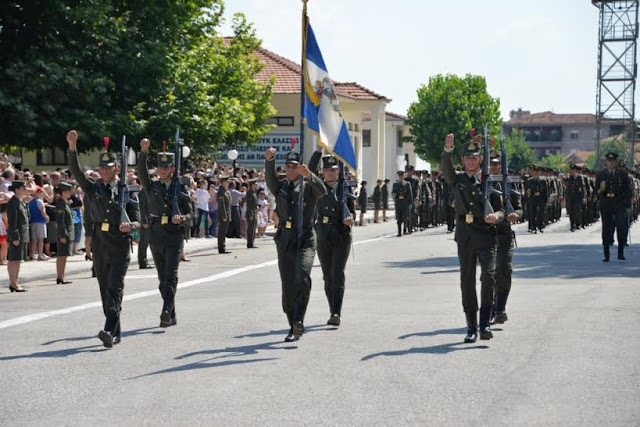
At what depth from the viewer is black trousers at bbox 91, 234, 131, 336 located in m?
10.9

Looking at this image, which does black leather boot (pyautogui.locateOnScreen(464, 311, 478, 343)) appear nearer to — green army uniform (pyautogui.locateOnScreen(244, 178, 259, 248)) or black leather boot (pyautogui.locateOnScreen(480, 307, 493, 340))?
black leather boot (pyautogui.locateOnScreen(480, 307, 493, 340))

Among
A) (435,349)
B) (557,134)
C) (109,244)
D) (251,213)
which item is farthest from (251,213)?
(557,134)

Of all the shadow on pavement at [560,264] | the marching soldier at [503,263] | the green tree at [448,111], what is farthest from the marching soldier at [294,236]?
the green tree at [448,111]

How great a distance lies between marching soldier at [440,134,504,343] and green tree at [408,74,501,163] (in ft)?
294

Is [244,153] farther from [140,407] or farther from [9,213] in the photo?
[140,407]

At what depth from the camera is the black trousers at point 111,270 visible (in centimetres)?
1093

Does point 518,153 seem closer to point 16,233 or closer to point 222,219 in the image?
point 222,219

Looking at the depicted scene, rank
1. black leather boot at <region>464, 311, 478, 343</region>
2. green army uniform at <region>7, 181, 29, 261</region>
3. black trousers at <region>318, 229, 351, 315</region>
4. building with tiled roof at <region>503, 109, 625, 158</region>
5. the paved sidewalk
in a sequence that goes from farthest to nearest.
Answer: building with tiled roof at <region>503, 109, 625, 158</region>, the paved sidewalk, green army uniform at <region>7, 181, 29, 261</region>, black trousers at <region>318, 229, 351, 315</region>, black leather boot at <region>464, 311, 478, 343</region>

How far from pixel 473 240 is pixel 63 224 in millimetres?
9183

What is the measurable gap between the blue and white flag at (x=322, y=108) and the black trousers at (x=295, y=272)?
1888 millimetres

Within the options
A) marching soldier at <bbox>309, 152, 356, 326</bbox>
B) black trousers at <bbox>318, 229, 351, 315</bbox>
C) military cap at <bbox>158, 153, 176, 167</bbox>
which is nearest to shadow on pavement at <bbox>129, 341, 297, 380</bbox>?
black trousers at <bbox>318, 229, 351, 315</bbox>

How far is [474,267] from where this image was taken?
1095cm

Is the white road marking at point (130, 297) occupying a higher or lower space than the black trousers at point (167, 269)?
lower

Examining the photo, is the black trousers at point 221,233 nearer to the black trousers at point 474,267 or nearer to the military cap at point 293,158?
the military cap at point 293,158
